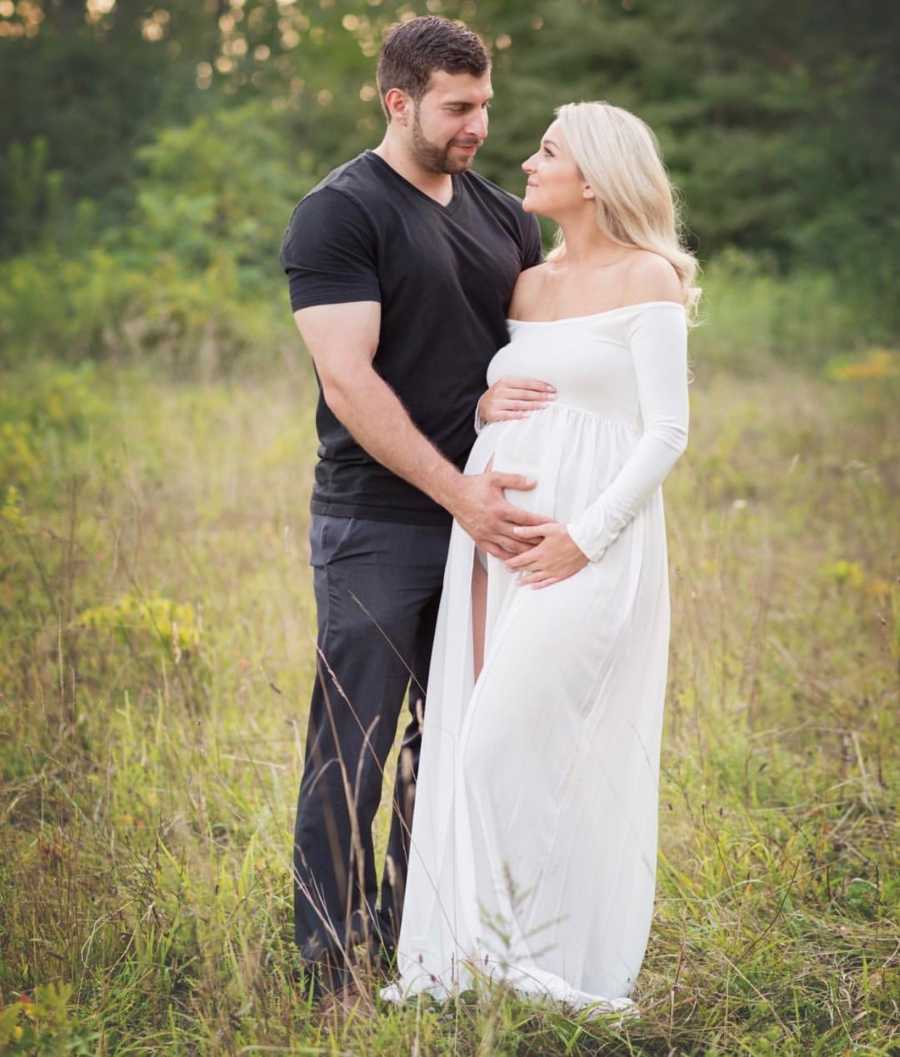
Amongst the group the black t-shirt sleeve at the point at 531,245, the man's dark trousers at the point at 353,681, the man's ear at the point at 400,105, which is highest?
the man's ear at the point at 400,105

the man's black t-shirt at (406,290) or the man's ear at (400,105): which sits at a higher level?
the man's ear at (400,105)

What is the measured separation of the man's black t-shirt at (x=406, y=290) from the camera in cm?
291

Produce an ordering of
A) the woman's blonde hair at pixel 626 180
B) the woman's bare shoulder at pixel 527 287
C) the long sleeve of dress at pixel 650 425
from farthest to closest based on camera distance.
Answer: the woman's bare shoulder at pixel 527 287 → the woman's blonde hair at pixel 626 180 → the long sleeve of dress at pixel 650 425

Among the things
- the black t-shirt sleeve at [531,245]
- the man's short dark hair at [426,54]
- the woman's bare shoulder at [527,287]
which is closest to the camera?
the man's short dark hair at [426,54]

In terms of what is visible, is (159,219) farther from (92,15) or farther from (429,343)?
(429,343)

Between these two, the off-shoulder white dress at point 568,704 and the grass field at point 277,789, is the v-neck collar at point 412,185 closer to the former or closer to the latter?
the off-shoulder white dress at point 568,704

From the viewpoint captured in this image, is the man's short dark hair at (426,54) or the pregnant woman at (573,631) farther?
the man's short dark hair at (426,54)

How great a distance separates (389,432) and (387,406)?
6 centimetres

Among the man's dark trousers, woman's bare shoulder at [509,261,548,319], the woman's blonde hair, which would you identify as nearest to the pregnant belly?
the man's dark trousers

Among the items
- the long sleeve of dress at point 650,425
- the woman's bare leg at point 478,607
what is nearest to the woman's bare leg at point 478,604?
the woman's bare leg at point 478,607

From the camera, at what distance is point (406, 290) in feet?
9.79

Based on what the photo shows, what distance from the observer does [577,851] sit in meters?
2.91

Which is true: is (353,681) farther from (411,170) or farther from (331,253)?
(411,170)

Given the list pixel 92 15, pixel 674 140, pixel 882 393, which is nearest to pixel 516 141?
pixel 674 140
